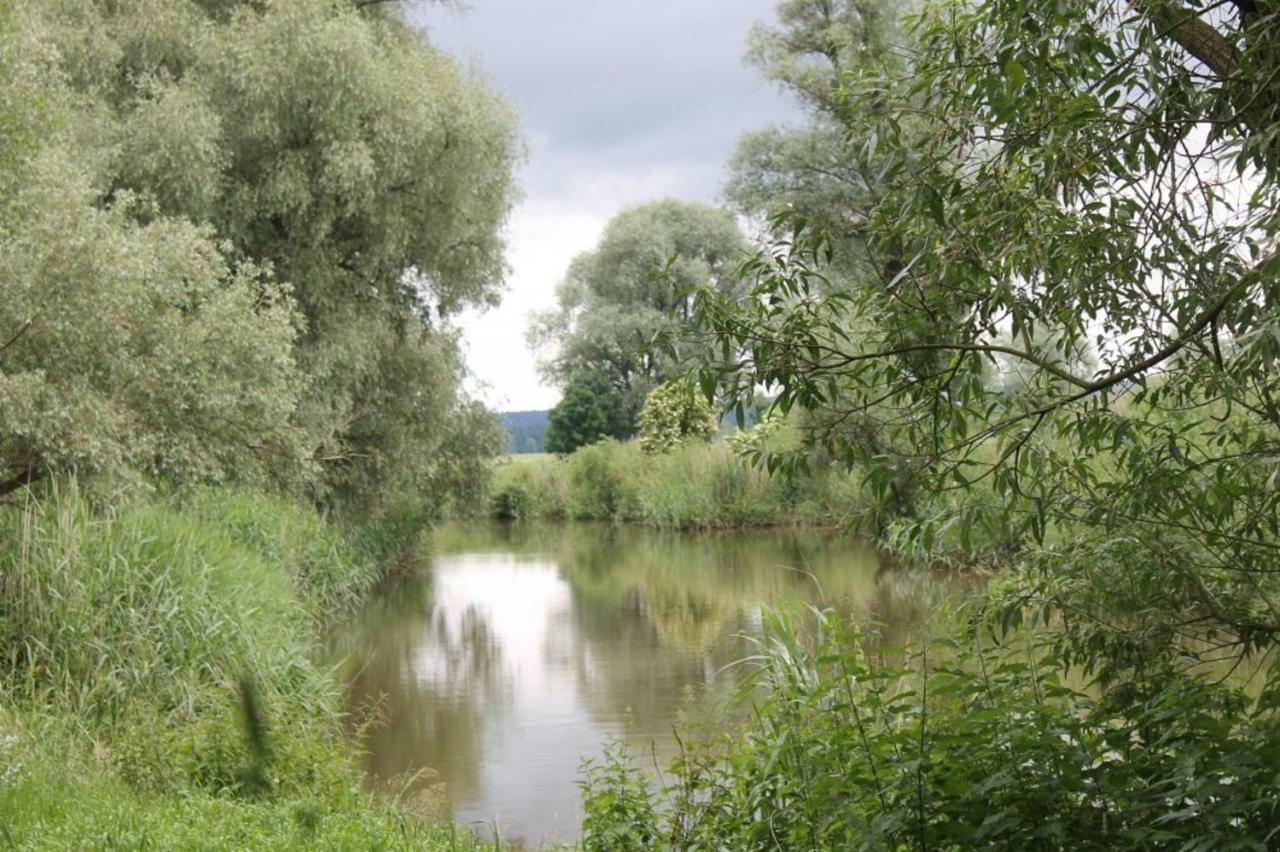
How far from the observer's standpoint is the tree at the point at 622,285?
159 ft

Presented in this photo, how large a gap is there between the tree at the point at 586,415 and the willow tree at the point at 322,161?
95.7 feet

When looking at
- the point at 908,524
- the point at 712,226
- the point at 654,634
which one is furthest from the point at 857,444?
the point at 712,226

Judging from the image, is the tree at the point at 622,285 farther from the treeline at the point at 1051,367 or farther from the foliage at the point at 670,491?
the treeline at the point at 1051,367

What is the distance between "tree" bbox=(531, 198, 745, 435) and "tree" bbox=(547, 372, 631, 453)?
35 cm

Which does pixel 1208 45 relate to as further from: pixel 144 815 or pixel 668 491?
pixel 668 491

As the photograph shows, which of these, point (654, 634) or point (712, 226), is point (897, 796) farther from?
point (712, 226)

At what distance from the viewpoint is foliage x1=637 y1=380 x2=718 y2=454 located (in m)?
34.2

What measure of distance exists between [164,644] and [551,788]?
2.51 m

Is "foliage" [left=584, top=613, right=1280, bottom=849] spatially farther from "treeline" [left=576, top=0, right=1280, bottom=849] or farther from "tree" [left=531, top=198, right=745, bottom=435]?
"tree" [left=531, top=198, right=745, bottom=435]

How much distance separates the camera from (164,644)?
766 cm

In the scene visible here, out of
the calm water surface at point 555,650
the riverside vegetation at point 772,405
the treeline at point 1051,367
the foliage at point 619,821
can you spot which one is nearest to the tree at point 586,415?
the calm water surface at point 555,650

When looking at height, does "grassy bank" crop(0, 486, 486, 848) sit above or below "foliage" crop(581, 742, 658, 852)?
above

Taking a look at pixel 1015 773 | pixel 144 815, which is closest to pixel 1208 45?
pixel 1015 773

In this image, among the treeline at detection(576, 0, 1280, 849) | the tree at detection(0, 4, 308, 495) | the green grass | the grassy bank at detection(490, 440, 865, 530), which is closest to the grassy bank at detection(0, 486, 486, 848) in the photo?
the green grass
